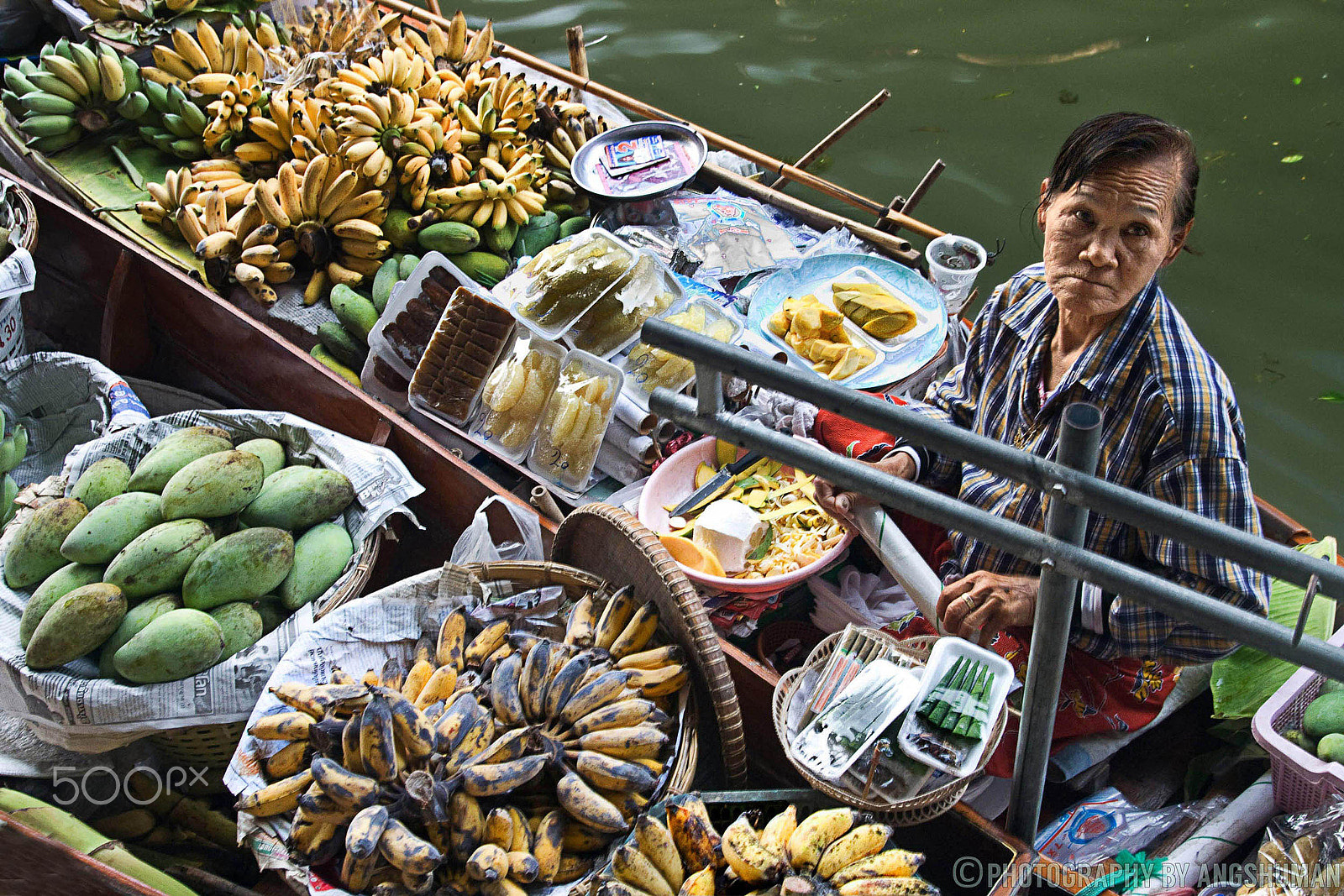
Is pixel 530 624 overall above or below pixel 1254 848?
above

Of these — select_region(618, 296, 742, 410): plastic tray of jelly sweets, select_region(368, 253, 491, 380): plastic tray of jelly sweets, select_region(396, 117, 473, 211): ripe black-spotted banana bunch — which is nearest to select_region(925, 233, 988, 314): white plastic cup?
select_region(618, 296, 742, 410): plastic tray of jelly sweets

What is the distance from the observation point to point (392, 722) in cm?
165

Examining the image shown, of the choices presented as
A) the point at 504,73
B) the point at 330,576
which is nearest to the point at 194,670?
the point at 330,576

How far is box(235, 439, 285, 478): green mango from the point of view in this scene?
2.55 m

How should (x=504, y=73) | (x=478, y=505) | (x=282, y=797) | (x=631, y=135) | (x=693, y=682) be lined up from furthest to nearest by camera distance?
1. (x=504, y=73)
2. (x=631, y=135)
3. (x=478, y=505)
4. (x=693, y=682)
5. (x=282, y=797)

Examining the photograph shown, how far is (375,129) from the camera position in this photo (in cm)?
354

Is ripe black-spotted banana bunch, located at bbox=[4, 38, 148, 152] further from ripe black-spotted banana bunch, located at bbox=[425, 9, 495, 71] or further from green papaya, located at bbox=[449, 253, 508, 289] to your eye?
green papaya, located at bbox=[449, 253, 508, 289]

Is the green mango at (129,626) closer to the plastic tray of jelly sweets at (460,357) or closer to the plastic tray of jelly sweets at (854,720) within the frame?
the plastic tray of jelly sweets at (460,357)

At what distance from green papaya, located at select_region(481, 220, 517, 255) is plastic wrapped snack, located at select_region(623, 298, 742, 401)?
818 millimetres

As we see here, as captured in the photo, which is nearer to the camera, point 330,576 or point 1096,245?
point 1096,245

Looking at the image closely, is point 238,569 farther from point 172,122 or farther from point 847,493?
point 172,122

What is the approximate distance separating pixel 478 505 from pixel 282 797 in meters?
1.03

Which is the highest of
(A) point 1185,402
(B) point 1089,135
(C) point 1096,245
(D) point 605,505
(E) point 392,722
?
(B) point 1089,135

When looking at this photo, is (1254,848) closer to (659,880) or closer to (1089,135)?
(659,880)
